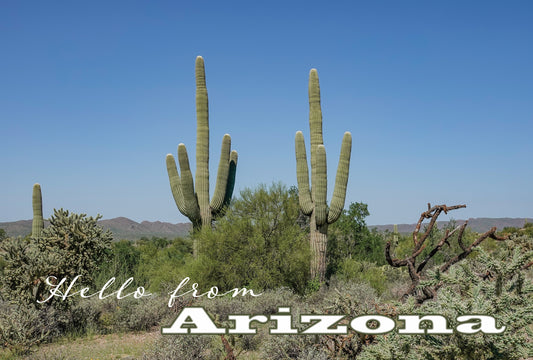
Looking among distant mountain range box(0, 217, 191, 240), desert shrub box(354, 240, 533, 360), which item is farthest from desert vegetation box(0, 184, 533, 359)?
distant mountain range box(0, 217, 191, 240)

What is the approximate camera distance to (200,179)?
1739 centimetres

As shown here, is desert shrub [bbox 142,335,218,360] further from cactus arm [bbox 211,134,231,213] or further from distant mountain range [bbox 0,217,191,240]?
distant mountain range [bbox 0,217,191,240]

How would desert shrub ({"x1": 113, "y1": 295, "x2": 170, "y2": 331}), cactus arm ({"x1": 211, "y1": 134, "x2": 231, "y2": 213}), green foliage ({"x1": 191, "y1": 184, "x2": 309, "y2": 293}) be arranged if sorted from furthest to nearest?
cactus arm ({"x1": 211, "y1": 134, "x2": 231, "y2": 213}) → green foliage ({"x1": 191, "y1": 184, "x2": 309, "y2": 293}) → desert shrub ({"x1": 113, "y1": 295, "x2": 170, "y2": 331})

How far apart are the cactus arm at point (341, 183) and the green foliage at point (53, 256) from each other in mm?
8316

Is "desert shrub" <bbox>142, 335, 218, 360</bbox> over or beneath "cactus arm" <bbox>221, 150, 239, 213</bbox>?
beneath

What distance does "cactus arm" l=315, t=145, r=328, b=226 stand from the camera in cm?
1588

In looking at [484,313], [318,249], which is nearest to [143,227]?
[318,249]

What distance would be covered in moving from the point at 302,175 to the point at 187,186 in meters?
4.23

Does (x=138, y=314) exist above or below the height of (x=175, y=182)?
below

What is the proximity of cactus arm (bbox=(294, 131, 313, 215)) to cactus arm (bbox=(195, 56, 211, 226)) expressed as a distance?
3.49m

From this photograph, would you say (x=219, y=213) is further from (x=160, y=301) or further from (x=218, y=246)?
(x=160, y=301)

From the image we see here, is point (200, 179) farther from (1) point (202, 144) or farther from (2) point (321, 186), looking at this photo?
(2) point (321, 186)

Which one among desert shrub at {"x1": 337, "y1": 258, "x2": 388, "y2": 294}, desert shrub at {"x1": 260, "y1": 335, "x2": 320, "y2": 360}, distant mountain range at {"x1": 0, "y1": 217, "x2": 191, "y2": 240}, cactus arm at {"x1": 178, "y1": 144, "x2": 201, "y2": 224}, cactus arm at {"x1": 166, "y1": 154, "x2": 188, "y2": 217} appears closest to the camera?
desert shrub at {"x1": 260, "y1": 335, "x2": 320, "y2": 360}

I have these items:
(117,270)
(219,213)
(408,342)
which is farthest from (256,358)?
(117,270)
